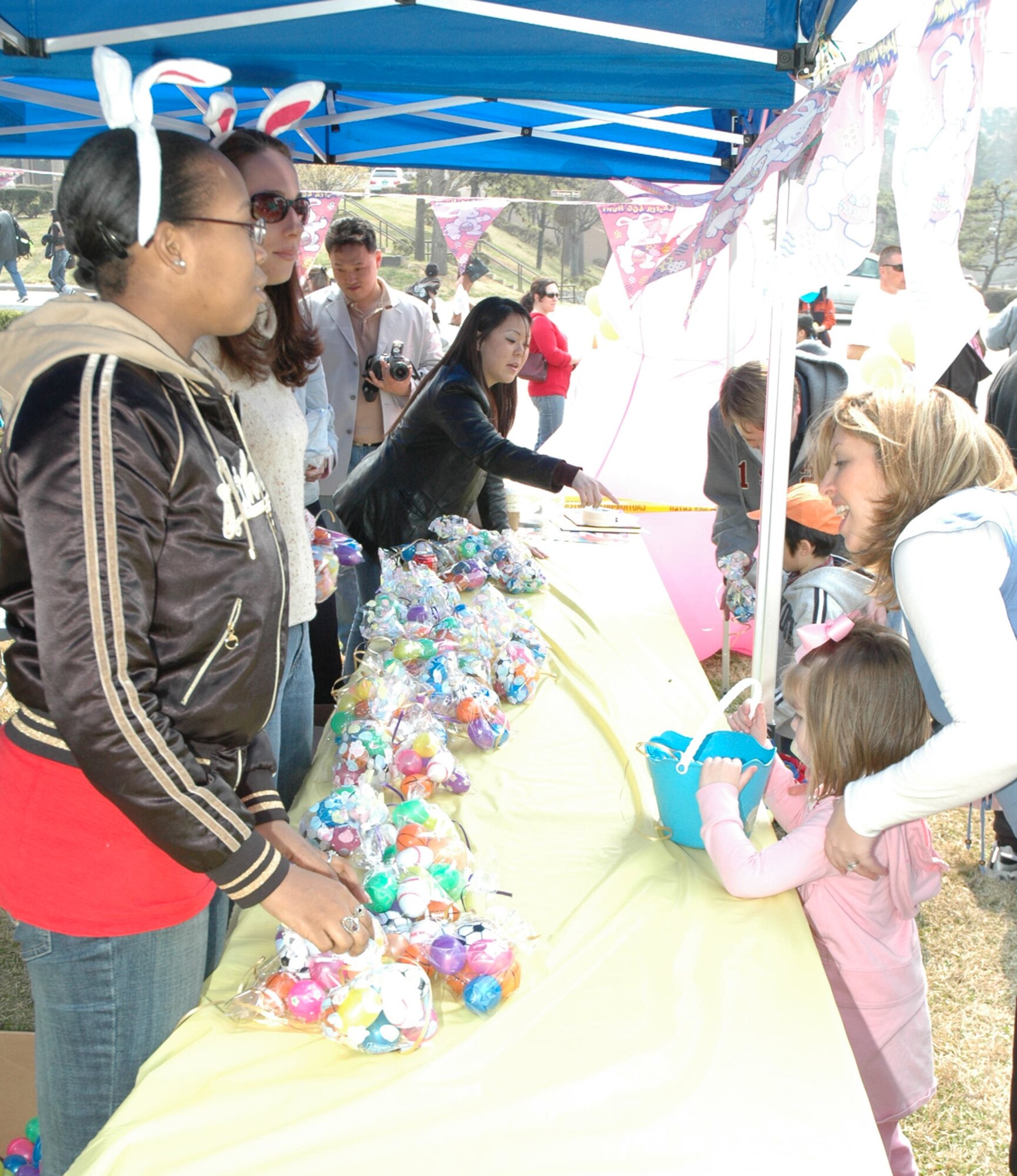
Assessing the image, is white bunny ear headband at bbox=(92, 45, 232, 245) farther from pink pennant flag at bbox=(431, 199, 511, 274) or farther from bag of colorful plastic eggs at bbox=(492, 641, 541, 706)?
pink pennant flag at bbox=(431, 199, 511, 274)

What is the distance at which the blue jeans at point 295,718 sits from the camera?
190 centimetres

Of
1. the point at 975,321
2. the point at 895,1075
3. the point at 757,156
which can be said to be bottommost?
the point at 895,1075

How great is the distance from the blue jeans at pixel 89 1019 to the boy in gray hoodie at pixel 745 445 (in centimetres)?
193

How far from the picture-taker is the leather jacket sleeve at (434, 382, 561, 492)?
2865 millimetres

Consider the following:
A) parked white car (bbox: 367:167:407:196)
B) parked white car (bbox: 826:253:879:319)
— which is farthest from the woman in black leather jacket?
parked white car (bbox: 367:167:407:196)

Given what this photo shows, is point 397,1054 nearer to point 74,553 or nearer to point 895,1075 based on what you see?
point 74,553

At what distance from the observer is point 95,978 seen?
1.13 m

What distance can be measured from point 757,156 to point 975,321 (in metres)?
0.94

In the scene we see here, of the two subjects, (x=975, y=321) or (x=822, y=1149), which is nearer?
(x=822, y=1149)

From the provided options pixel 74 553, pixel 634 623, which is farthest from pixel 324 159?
pixel 74 553

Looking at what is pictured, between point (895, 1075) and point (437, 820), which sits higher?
point (437, 820)

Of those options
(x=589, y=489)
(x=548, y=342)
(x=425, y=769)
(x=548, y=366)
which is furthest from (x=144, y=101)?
(x=548, y=366)

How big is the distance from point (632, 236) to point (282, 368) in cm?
551

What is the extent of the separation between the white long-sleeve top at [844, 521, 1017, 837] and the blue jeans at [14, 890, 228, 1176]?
958mm
